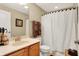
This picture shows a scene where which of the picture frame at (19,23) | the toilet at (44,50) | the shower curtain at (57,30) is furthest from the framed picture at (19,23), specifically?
the toilet at (44,50)

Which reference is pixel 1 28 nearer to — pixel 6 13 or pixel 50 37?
pixel 6 13

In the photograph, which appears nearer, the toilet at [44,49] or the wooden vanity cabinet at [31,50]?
the wooden vanity cabinet at [31,50]

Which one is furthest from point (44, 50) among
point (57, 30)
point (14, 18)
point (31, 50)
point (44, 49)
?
point (14, 18)

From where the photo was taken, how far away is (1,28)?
100 centimetres

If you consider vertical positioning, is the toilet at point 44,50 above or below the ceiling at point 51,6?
below

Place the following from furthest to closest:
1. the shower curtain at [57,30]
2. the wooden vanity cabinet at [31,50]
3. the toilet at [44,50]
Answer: the shower curtain at [57,30]
the toilet at [44,50]
the wooden vanity cabinet at [31,50]

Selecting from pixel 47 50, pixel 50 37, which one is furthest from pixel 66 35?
pixel 47 50

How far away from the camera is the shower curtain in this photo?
123 cm

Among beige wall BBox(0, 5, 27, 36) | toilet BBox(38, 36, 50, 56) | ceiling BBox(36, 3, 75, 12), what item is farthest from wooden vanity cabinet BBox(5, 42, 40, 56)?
ceiling BBox(36, 3, 75, 12)

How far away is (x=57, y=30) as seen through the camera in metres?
1.34

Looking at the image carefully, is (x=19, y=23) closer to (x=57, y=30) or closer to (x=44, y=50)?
(x=44, y=50)

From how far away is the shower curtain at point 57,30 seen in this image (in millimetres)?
1233

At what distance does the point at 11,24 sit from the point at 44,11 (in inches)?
18.6

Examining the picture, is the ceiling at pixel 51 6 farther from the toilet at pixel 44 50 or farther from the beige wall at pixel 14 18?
the toilet at pixel 44 50
